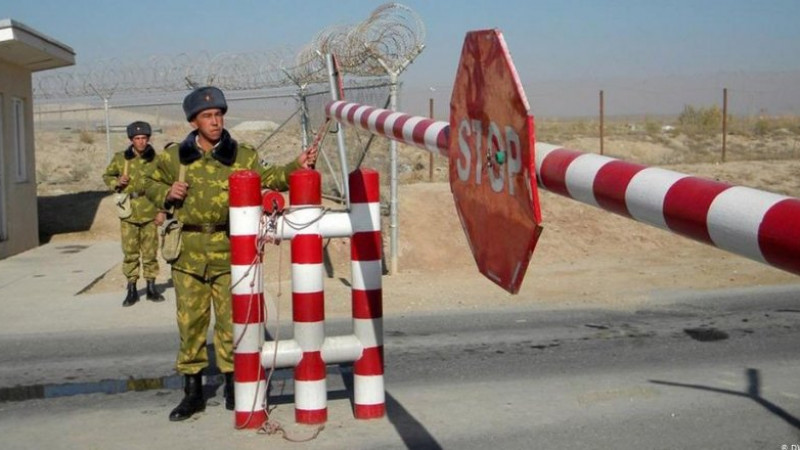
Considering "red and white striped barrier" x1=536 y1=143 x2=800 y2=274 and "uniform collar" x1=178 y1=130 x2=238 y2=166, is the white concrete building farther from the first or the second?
"red and white striped barrier" x1=536 y1=143 x2=800 y2=274

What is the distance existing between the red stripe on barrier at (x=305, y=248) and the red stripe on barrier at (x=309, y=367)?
1.71ft

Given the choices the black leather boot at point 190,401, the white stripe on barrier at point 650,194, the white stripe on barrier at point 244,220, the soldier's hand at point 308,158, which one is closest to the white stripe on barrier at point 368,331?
the white stripe on barrier at point 244,220

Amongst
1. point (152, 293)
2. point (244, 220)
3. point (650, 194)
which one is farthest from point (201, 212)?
point (152, 293)

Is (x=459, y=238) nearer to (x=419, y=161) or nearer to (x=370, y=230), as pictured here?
(x=370, y=230)

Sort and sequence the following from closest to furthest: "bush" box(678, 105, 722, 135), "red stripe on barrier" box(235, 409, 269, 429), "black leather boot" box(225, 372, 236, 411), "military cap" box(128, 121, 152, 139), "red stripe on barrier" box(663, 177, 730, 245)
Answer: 1. "red stripe on barrier" box(663, 177, 730, 245)
2. "red stripe on barrier" box(235, 409, 269, 429)
3. "black leather boot" box(225, 372, 236, 411)
4. "military cap" box(128, 121, 152, 139)
5. "bush" box(678, 105, 722, 135)

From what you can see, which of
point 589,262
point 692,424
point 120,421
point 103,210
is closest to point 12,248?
point 103,210

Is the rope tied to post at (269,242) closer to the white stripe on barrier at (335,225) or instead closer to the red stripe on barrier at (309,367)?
the white stripe on barrier at (335,225)

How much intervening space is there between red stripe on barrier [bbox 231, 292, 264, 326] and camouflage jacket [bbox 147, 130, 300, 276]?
402mm

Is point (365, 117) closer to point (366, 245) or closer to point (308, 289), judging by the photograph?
point (366, 245)

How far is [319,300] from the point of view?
18.2 feet

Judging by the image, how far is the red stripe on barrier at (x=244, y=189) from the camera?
537 cm

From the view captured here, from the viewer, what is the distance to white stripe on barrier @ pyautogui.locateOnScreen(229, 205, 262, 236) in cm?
541

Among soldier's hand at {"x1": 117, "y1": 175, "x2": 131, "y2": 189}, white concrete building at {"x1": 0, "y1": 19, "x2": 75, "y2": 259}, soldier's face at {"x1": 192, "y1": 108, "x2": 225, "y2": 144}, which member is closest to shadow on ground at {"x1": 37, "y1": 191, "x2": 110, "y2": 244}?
white concrete building at {"x1": 0, "y1": 19, "x2": 75, "y2": 259}

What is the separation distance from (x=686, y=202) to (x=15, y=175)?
1549cm
